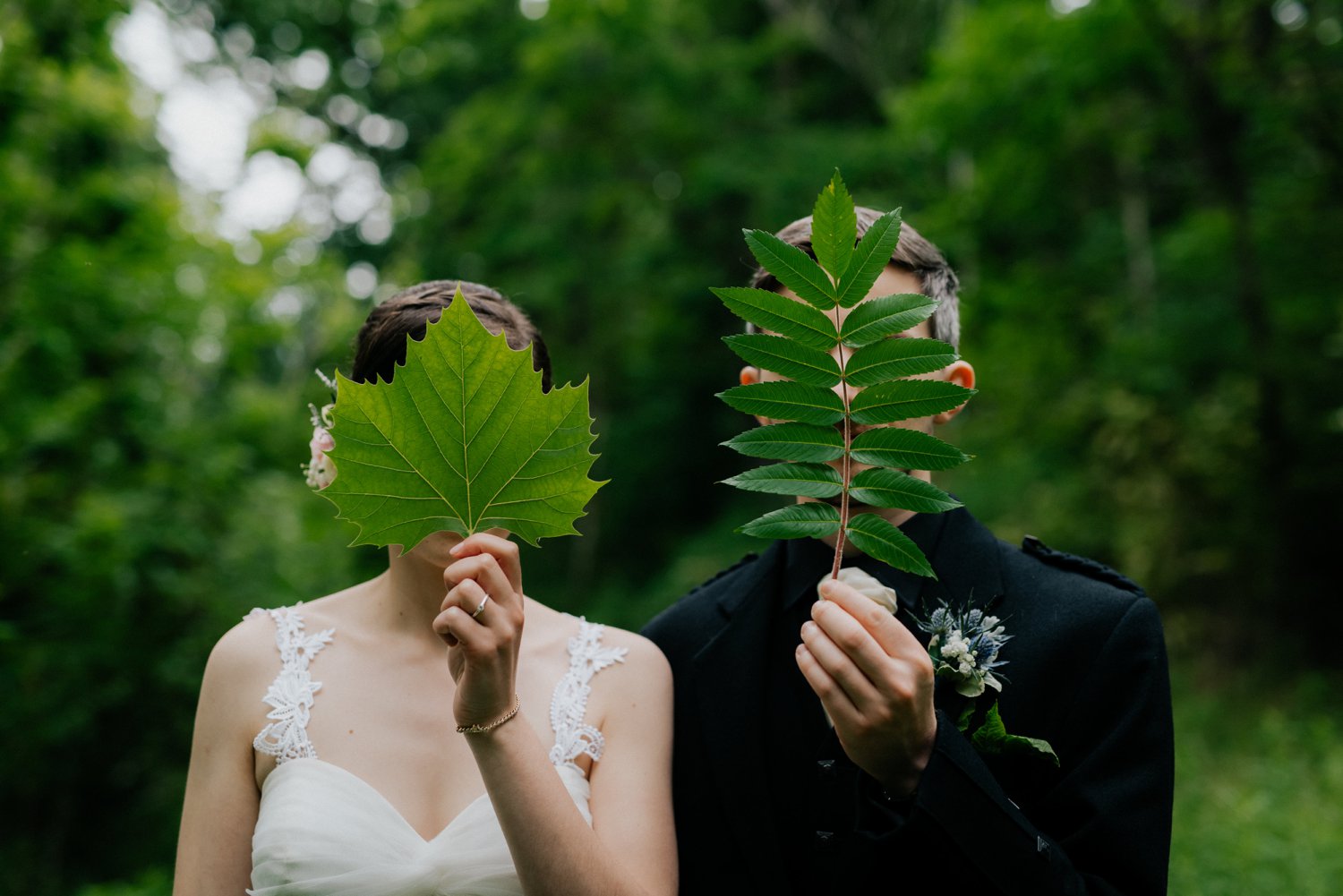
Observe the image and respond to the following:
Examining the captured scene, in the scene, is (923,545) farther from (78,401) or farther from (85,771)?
(85,771)

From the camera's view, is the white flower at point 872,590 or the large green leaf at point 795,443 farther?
the white flower at point 872,590

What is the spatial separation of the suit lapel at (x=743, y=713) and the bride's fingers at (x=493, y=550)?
0.92m

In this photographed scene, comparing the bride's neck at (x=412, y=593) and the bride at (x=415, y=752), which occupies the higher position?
the bride's neck at (x=412, y=593)

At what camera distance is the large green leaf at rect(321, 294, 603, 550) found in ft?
6.97

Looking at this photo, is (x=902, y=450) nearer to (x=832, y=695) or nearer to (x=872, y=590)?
(x=872, y=590)

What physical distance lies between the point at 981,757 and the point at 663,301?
65.4ft

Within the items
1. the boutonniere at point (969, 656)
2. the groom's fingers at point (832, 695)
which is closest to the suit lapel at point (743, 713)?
Result: the boutonniere at point (969, 656)

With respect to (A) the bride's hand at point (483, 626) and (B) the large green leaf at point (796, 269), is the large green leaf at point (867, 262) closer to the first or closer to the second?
(B) the large green leaf at point (796, 269)

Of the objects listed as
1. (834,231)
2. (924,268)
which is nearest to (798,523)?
(834,231)

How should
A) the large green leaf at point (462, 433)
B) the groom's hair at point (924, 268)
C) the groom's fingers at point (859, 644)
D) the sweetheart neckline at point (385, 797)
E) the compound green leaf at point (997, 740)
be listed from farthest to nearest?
the groom's hair at point (924, 268), the sweetheart neckline at point (385, 797), the compound green leaf at point (997, 740), the large green leaf at point (462, 433), the groom's fingers at point (859, 644)

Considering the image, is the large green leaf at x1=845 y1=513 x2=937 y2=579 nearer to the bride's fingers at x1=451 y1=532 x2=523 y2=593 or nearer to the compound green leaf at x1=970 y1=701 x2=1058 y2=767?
the compound green leaf at x1=970 y1=701 x2=1058 y2=767

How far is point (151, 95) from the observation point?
30.9 feet

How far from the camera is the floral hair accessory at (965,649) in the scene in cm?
222

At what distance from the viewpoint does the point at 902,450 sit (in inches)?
79.9
